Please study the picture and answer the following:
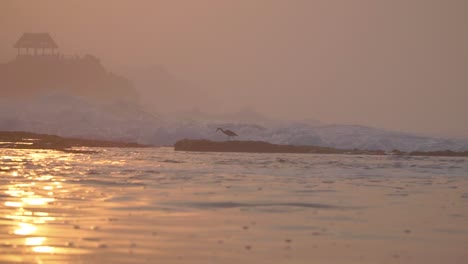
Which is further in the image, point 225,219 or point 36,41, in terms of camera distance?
point 36,41

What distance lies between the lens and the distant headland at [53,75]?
139 m

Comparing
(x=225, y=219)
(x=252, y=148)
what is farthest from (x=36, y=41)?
(x=225, y=219)

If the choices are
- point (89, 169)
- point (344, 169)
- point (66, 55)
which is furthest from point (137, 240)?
point (66, 55)

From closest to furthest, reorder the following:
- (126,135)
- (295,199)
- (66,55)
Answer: (295,199), (126,135), (66,55)

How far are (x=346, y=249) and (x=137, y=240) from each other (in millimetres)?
2922

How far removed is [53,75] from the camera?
142 m

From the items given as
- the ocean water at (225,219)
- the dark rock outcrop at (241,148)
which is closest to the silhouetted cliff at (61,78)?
the dark rock outcrop at (241,148)

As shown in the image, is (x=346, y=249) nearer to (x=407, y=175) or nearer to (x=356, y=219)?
(x=356, y=219)

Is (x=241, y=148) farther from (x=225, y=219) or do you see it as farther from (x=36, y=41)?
(x=36, y=41)

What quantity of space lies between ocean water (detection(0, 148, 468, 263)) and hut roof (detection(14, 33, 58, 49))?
393 feet

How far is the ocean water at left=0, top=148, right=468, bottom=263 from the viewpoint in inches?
440

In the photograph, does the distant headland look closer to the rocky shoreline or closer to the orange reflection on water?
the rocky shoreline

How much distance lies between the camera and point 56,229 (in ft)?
42.1

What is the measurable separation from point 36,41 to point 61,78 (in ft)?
24.1
